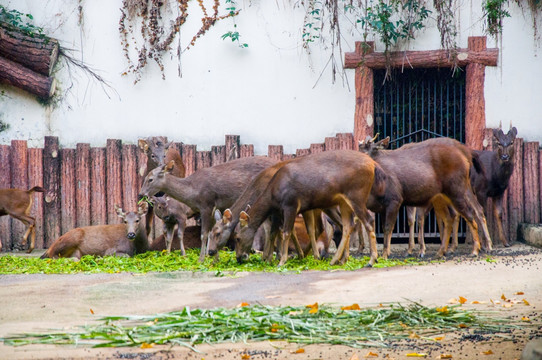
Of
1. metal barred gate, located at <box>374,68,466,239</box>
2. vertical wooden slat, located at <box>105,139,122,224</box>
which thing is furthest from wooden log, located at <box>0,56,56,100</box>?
metal barred gate, located at <box>374,68,466,239</box>

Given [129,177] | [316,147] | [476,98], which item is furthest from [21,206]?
[476,98]

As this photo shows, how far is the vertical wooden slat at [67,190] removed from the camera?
46.0ft

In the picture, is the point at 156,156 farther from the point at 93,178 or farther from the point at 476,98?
the point at 476,98

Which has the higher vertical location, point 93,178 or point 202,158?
point 202,158

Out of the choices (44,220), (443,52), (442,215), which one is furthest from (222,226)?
(443,52)

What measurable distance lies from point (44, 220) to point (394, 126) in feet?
21.2

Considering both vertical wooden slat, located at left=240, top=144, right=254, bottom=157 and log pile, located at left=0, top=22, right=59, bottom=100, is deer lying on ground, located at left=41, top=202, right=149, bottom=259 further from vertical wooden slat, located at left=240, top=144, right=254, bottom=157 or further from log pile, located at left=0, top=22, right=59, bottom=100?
log pile, located at left=0, top=22, right=59, bottom=100

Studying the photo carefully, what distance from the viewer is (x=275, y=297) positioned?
25.0 feet

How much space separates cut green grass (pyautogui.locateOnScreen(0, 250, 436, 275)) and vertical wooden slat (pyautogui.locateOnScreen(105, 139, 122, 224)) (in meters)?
2.04

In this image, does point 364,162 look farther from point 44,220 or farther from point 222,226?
point 44,220

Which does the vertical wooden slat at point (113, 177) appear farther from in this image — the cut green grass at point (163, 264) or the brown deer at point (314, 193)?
the brown deer at point (314, 193)

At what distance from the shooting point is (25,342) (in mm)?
5684

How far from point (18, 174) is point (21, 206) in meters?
0.82

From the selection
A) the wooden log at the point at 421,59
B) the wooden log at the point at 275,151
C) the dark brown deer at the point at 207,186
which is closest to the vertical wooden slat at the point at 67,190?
the dark brown deer at the point at 207,186
